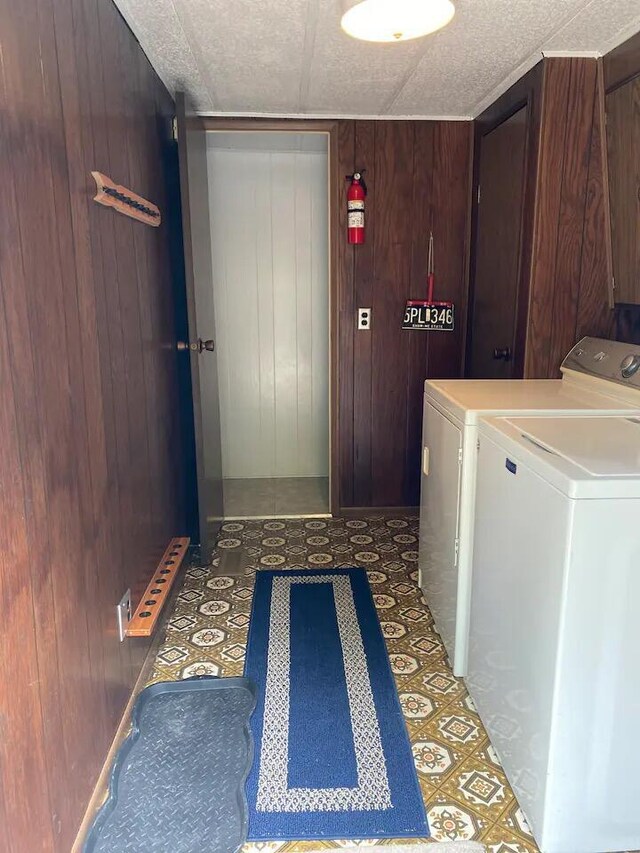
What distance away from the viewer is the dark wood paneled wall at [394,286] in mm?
3121

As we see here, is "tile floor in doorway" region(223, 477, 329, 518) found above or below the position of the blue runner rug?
above

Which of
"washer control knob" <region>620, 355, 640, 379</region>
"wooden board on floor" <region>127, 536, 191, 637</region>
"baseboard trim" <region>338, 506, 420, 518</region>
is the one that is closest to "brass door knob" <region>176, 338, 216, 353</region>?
"wooden board on floor" <region>127, 536, 191, 637</region>

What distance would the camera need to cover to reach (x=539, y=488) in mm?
1357

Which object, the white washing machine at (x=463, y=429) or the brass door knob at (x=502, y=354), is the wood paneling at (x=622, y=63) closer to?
the white washing machine at (x=463, y=429)

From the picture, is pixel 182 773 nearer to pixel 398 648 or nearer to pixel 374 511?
pixel 398 648

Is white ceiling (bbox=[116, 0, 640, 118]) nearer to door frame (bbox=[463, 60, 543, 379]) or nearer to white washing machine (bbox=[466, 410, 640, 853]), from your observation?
door frame (bbox=[463, 60, 543, 379])

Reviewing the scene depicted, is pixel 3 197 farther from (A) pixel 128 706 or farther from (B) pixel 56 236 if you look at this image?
(A) pixel 128 706

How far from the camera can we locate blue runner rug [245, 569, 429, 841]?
1502mm

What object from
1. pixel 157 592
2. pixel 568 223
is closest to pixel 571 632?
pixel 157 592

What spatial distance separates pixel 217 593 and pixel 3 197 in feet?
6.21

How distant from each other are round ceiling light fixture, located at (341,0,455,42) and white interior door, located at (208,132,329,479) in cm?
192

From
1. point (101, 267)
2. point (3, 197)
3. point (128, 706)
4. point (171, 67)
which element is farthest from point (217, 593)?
point (171, 67)

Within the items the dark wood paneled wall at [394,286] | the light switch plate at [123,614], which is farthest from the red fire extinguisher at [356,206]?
the light switch plate at [123,614]


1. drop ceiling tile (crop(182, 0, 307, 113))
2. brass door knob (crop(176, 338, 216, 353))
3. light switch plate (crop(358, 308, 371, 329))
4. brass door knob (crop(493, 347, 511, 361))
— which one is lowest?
brass door knob (crop(493, 347, 511, 361))
